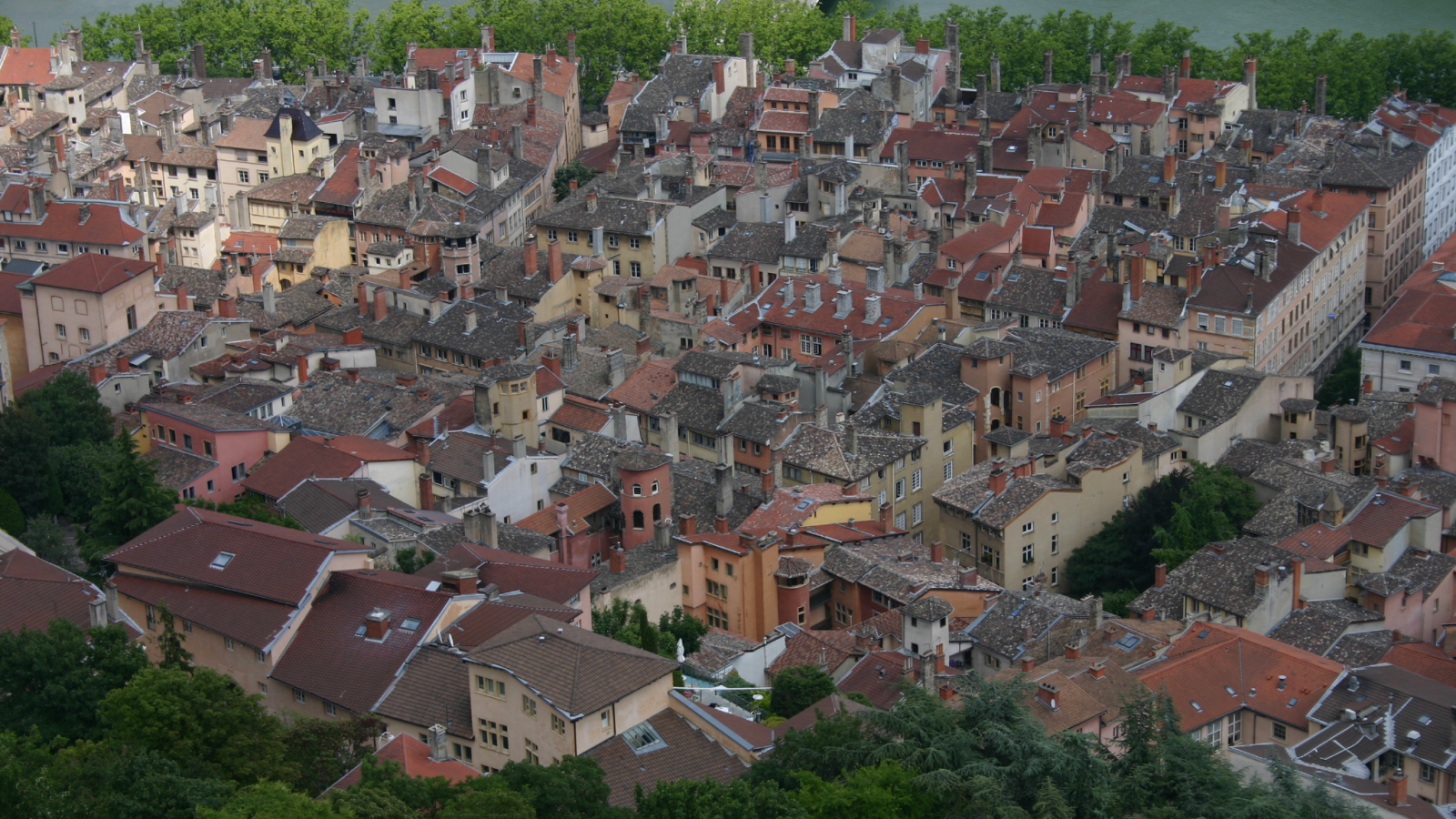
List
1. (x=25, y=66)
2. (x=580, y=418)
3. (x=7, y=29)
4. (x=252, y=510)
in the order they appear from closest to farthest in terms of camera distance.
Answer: (x=252, y=510) → (x=580, y=418) → (x=25, y=66) → (x=7, y=29)

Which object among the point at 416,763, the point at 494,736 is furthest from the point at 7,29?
the point at 416,763

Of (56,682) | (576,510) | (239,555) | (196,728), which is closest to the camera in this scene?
(196,728)

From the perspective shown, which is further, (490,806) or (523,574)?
(523,574)

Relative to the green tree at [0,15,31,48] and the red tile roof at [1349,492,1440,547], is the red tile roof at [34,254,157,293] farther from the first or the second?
the green tree at [0,15,31,48]

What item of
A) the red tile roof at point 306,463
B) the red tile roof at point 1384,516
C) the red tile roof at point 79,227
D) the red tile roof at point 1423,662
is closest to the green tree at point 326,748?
the red tile roof at point 306,463

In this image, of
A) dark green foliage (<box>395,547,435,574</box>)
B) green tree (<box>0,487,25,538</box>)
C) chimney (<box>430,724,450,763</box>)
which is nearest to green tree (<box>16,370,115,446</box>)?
green tree (<box>0,487,25,538</box>)

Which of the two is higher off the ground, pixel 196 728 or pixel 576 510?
pixel 196 728

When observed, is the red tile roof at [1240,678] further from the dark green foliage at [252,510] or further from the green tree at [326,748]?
the dark green foliage at [252,510]

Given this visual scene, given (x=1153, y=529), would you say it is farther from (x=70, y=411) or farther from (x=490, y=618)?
(x=70, y=411)
